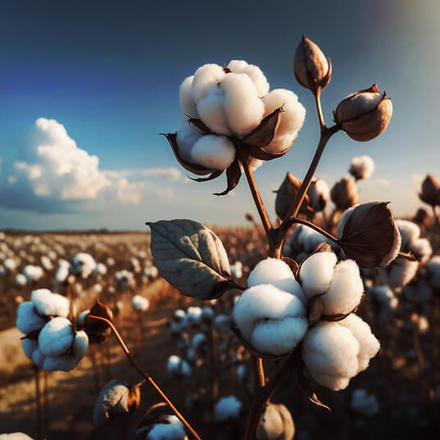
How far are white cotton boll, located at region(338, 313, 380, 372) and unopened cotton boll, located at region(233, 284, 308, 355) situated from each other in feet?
0.23

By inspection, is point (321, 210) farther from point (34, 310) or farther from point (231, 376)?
point (231, 376)

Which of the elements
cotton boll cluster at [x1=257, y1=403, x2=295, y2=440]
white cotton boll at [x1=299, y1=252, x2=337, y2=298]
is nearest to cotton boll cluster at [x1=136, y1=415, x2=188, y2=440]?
cotton boll cluster at [x1=257, y1=403, x2=295, y2=440]

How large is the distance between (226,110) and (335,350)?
1.12 feet

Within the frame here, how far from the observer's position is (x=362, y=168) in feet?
5.54

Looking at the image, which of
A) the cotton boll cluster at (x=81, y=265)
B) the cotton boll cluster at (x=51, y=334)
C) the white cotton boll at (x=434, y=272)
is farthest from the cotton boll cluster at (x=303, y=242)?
the cotton boll cluster at (x=81, y=265)

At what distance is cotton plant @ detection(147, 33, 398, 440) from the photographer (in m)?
0.34

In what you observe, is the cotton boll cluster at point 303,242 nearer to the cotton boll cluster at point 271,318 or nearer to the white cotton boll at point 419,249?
the cotton boll cluster at point 271,318

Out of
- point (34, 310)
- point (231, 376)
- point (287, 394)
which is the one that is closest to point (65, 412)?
point (231, 376)

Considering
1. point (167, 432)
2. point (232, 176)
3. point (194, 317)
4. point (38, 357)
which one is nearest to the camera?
point (232, 176)

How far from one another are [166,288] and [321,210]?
745 centimetres

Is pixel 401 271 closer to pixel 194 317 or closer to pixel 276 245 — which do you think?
pixel 276 245

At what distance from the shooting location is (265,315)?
1.08 ft

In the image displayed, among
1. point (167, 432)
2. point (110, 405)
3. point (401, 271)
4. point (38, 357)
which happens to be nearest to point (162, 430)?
point (167, 432)

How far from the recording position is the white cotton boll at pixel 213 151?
45 centimetres
